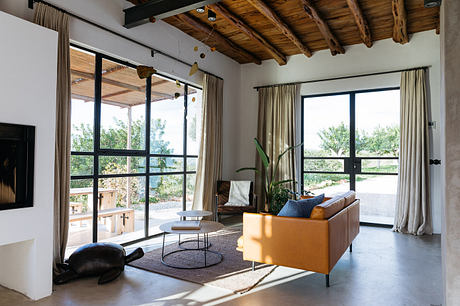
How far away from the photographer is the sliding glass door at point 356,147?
5.27 m

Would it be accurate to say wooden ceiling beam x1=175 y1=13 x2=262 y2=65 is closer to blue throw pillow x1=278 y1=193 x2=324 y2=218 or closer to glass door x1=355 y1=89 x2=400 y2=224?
glass door x1=355 y1=89 x2=400 y2=224

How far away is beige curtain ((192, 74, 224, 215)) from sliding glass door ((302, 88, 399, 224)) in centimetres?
169

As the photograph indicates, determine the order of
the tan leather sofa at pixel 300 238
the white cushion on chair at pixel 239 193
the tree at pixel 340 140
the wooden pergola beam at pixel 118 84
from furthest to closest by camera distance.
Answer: the tree at pixel 340 140
the white cushion on chair at pixel 239 193
the wooden pergola beam at pixel 118 84
the tan leather sofa at pixel 300 238

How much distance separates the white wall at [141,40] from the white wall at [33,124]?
2.06ft

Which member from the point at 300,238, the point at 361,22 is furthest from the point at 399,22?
the point at 300,238

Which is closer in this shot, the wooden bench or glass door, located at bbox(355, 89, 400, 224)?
the wooden bench

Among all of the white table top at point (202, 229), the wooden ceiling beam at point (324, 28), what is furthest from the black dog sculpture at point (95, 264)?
the wooden ceiling beam at point (324, 28)

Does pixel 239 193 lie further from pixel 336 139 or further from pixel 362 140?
pixel 362 140

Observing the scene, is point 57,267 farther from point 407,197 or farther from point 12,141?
point 407,197

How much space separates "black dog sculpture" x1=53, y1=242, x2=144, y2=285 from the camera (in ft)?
9.38

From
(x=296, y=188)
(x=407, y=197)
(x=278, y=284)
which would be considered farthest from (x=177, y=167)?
(x=407, y=197)

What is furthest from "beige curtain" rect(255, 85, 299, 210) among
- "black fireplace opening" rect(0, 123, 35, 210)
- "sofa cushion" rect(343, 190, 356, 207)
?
"black fireplace opening" rect(0, 123, 35, 210)

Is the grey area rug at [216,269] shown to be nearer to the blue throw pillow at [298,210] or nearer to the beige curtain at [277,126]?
the blue throw pillow at [298,210]

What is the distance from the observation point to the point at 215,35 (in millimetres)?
5066
